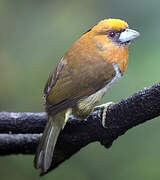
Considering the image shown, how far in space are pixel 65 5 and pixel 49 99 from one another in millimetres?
1188

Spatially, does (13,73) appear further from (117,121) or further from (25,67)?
(117,121)

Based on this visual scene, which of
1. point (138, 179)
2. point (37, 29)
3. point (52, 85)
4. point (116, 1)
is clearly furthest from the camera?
point (37, 29)

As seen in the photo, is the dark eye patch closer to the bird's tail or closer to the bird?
the bird

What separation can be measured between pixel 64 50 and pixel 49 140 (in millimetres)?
1087

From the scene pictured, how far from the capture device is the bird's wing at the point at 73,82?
206cm

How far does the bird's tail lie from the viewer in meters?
2.02

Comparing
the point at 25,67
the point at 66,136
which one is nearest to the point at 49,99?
the point at 66,136

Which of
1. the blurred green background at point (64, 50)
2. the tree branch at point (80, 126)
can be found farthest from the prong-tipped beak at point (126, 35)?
the blurred green background at point (64, 50)

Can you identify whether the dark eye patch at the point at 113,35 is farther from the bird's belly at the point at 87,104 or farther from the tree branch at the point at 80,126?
the tree branch at the point at 80,126

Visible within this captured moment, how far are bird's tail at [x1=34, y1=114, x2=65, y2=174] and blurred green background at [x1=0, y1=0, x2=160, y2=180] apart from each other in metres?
0.64

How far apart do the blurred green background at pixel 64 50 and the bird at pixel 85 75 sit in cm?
56

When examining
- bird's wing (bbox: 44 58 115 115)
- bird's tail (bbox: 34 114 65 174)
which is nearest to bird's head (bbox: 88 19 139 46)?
bird's wing (bbox: 44 58 115 115)

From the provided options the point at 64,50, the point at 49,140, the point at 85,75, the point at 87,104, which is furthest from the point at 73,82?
the point at 64,50

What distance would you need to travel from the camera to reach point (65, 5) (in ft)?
10.2
